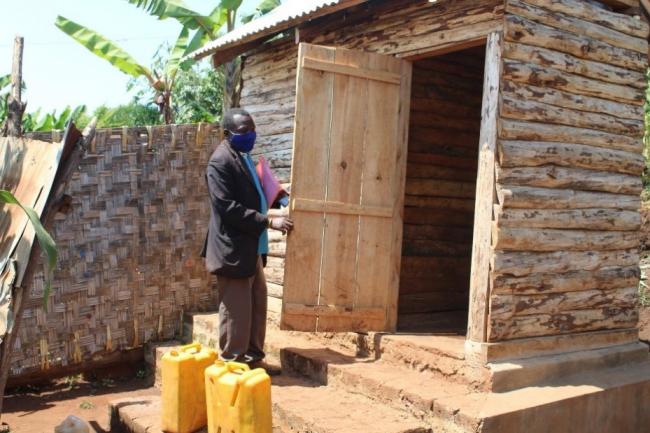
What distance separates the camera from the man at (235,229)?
4723mm

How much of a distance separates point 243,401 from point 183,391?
0.77m

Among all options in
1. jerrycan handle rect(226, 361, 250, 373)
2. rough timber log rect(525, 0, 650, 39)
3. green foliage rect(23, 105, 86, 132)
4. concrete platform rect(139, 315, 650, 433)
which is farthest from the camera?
green foliage rect(23, 105, 86, 132)

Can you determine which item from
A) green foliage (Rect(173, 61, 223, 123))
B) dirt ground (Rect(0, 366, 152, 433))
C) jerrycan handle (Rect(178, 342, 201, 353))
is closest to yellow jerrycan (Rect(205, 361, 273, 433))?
jerrycan handle (Rect(178, 342, 201, 353))

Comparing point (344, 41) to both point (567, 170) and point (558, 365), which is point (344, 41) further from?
point (558, 365)

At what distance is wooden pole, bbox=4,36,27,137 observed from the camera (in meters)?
4.82

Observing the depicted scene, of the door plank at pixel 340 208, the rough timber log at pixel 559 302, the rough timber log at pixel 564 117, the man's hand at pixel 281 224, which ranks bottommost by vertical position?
the rough timber log at pixel 559 302

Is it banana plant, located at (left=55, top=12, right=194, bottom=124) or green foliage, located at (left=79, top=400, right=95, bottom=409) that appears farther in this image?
banana plant, located at (left=55, top=12, right=194, bottom=124)

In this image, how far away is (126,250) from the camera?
6.69m

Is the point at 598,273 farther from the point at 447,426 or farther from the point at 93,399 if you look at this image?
the point at 93,399

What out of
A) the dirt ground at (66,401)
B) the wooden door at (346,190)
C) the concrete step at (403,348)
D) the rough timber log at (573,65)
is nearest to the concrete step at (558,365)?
the concrete step at (403,348)

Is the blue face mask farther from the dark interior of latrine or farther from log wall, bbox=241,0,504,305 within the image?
the dark interior of latrine

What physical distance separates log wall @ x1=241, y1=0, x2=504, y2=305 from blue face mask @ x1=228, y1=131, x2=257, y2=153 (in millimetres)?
1537

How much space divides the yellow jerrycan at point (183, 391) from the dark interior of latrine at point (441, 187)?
256 centimetres

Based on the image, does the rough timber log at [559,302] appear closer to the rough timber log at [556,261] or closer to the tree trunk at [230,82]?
the rough timber log at [556,261]
